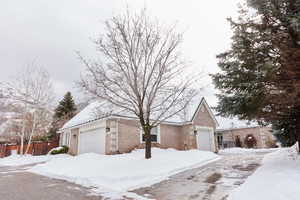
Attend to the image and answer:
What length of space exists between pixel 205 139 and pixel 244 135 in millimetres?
11817

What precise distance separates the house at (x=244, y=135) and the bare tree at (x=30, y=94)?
962 inches

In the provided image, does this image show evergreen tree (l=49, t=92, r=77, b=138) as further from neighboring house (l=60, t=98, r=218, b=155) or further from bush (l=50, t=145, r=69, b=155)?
bush (l=50, t=145, r=69, b=155)

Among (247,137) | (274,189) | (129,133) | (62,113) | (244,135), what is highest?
(62,113)

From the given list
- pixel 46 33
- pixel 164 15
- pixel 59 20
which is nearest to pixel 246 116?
pixel 164 15

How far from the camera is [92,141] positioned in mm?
15883

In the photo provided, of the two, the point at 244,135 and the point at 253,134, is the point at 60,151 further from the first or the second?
the point at 253,134

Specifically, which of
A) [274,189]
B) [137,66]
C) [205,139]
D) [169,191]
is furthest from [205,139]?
A: [274,189]

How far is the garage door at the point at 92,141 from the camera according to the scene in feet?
48.1

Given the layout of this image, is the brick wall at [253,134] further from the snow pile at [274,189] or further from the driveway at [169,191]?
the snow pile at [274,189]

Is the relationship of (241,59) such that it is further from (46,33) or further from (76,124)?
(76,124)

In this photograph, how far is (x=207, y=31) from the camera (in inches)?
454

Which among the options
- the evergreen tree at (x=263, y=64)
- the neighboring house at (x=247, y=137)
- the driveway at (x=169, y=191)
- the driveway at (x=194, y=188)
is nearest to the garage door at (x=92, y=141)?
the driveway at (x=169, y=191)

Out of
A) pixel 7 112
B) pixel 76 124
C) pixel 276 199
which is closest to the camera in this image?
pixel 276 199

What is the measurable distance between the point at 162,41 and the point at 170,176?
7.13m
